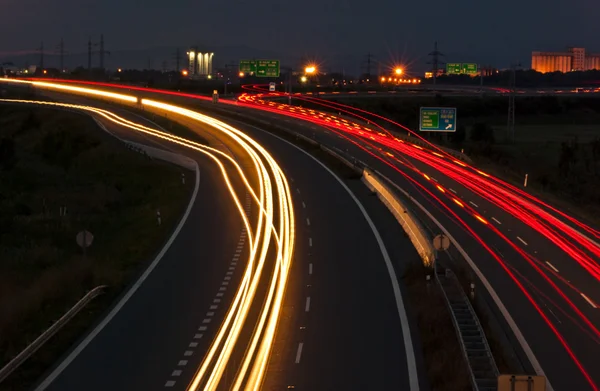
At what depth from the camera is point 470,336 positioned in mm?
20203

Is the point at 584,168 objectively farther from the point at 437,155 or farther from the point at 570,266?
the point at 570,266

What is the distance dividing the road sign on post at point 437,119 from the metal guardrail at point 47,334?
5610 cm

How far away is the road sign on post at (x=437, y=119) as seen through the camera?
7844 cm

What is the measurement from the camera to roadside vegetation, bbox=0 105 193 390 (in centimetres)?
2327

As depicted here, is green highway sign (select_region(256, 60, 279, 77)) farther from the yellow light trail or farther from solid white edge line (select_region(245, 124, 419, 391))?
solid white edge line (select_region(245, 124, 419, 391))

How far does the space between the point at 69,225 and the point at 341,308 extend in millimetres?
23551

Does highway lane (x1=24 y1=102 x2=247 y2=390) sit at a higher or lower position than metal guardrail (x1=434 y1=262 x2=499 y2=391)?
lower

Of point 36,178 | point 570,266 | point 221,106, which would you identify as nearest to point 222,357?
point 570,266

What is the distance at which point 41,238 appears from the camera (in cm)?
4119

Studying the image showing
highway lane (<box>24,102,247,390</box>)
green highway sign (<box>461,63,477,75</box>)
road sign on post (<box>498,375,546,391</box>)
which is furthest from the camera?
green highway sign (<box>461,63,477,75</box>)

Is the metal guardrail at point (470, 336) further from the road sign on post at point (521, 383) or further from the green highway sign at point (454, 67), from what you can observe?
the green highway sign at point (454, 67)

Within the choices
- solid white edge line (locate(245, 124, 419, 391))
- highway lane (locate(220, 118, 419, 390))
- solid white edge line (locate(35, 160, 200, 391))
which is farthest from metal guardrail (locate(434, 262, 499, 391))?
solid white edge line (locate(35, 160, 200, 391))

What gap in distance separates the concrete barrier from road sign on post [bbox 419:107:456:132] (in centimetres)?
2876

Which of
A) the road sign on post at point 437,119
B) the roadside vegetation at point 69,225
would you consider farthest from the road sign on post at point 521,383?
the road sign on post at point 437,119
